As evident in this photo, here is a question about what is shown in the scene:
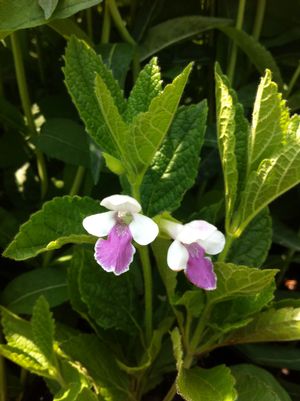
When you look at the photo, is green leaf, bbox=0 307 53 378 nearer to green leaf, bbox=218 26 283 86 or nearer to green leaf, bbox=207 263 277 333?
green leaf, bbox=207 263 277 333

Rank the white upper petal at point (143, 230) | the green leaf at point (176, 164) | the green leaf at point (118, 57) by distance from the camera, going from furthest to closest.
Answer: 1. the green leaf at point (118, 57)
2. the green leaf at point (176, 164)
3. the white upper petal at point (143, 230)

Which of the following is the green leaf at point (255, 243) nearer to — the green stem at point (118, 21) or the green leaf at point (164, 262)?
the green leaf at point (164, 262)

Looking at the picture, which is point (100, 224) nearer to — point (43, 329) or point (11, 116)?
point (43, 329)

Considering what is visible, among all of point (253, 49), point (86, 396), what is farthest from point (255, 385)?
point (253, 49)

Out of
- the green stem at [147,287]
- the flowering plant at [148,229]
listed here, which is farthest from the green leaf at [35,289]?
the green stem at [147,287]

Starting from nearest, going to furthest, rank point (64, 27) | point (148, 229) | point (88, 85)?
point (148, 229) → point (88, 85) → point (64, 27)

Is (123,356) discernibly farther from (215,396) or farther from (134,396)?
(215,396)

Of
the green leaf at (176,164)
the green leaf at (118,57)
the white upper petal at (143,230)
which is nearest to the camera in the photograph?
the white upper petal at (143,230)
